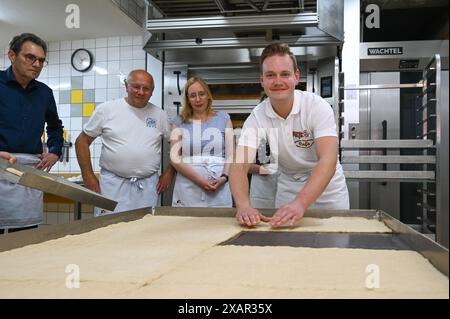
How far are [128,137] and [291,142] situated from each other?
89 cm

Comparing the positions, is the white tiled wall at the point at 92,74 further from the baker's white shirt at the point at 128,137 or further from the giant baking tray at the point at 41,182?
the giant baking tray at the point at 41,182

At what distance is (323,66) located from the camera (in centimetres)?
284

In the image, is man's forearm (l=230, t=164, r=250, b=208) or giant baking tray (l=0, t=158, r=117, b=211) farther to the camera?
man's forearm (l=230, t=164, r=250, b=208)

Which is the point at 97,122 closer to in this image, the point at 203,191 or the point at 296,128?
the point at 203,191

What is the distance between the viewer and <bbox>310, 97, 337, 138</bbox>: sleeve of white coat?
4.80 ft

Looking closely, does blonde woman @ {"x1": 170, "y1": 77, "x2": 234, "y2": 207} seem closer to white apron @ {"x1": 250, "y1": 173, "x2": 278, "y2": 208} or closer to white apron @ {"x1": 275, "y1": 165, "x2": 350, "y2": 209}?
white apron @ {"x1": 250, "y1": 173, "x2": 278, "y2": 208}

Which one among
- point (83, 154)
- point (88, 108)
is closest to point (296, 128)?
point (83, 154)

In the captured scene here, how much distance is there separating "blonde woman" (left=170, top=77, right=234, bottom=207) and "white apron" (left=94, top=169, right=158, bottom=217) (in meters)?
0.16

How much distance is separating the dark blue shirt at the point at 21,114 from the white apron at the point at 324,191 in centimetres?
111

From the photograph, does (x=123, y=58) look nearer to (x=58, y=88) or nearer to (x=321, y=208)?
(x=58, y=88)

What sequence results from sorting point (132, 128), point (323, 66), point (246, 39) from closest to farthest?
point (132, 128) < point (246, 39) < point (323, 66)

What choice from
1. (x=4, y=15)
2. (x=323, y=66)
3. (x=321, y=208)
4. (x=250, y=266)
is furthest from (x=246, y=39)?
(x=250, y=266)

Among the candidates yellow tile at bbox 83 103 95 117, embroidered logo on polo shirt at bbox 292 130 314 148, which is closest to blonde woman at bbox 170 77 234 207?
embroidered logo on polo shirt at bbox 292 130 314 148
